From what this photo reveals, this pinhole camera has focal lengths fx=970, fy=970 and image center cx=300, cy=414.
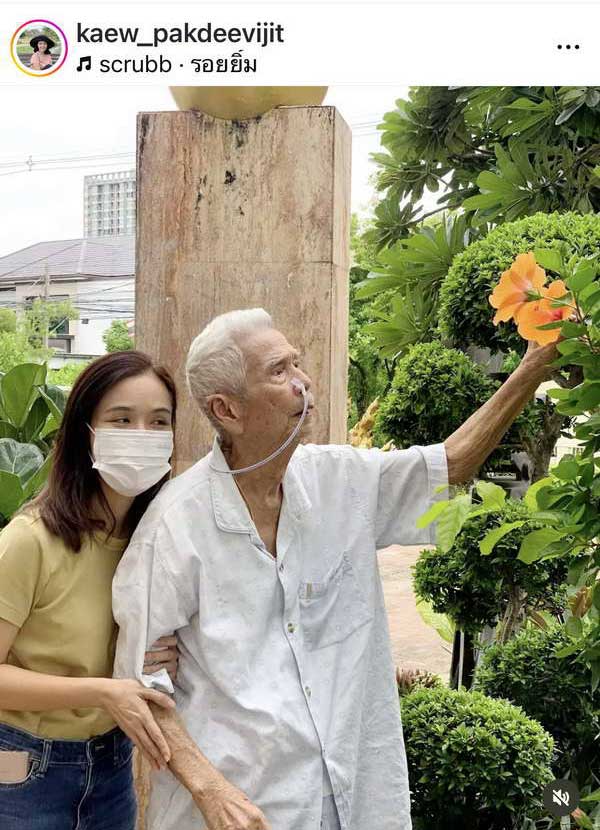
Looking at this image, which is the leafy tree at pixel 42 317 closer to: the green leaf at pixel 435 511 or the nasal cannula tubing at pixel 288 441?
the nasal cannula tubing at pixel 288 441

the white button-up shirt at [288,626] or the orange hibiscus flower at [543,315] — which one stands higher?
the orange hibiscus flower at [543,315]

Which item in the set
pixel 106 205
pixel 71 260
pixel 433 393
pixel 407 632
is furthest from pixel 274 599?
pixel 106 205

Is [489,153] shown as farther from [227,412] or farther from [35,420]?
[227,412]

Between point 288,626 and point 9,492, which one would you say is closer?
point 288,626

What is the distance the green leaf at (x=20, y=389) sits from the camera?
2.83 metres

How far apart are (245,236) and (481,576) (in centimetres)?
104

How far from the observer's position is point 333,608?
158cm

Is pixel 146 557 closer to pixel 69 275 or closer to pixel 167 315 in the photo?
pixel 167 315

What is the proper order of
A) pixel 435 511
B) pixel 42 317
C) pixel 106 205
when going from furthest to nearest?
pixel 106 205 < pixel 42 317 < pixel 435 511

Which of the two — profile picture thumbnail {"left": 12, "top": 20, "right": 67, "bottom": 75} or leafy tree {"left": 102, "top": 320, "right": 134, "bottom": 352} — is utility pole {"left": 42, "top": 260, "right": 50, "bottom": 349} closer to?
leafy tree {"left": 102, "top": 320, "right": 134, "bottom": 352}

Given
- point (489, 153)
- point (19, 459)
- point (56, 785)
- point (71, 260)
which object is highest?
point (71, 260)

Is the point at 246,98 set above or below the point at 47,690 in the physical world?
above

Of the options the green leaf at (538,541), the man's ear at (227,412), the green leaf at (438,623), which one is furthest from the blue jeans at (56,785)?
the green leaf at (438,623)

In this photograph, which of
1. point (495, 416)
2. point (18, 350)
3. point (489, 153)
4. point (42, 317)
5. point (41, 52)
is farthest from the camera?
point (42, 317)
